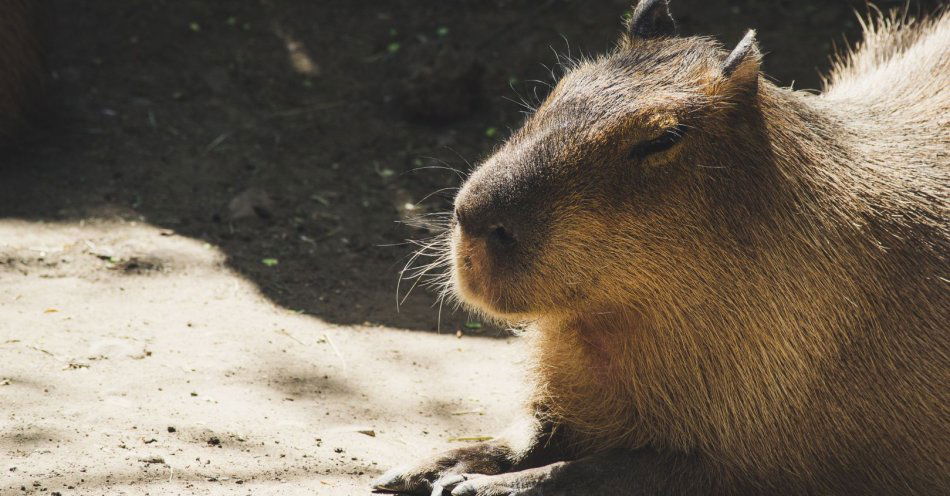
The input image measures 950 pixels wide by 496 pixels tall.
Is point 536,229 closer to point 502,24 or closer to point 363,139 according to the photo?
point 363,139

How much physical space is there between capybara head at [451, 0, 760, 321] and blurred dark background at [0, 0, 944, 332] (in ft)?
5.49

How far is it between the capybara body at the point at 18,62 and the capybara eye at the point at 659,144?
12.8 ft

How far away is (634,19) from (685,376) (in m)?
1.15

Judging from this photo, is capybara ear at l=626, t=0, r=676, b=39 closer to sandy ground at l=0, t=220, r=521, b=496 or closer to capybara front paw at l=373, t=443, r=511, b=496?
sandy ground at l=0, t=220, r=521, b=496

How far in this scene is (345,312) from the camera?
4.26 m

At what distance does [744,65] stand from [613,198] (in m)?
0.53

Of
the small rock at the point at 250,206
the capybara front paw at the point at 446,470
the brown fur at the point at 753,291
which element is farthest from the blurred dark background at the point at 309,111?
the brown fur at the point at 753,291

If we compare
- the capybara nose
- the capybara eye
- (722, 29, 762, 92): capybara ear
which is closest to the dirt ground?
the capybara nose

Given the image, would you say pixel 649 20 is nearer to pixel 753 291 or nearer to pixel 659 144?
pixel 659 144

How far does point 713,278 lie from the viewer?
267 cm

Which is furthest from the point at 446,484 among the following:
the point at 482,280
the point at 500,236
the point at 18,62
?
the point at 18,62

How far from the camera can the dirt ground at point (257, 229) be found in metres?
2.98

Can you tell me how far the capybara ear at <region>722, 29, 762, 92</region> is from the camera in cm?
263

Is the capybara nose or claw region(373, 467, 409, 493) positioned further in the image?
claw region(373, 467, 409, 493)
